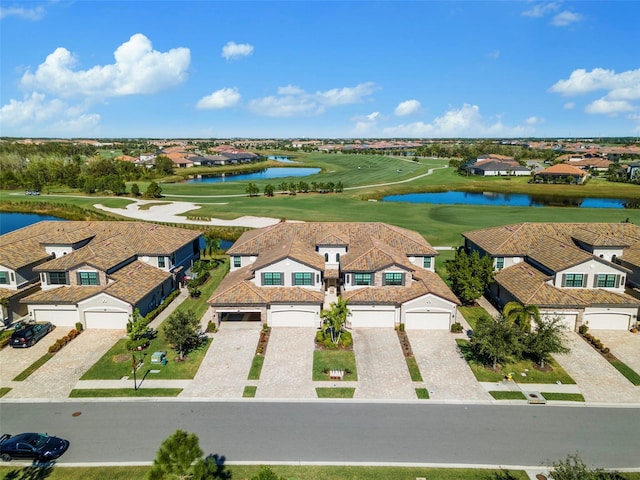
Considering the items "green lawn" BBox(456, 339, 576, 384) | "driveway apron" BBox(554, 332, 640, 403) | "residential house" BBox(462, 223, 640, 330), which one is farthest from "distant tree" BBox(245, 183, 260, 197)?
"driveway apron" BBox(554, 332, 640, 403)

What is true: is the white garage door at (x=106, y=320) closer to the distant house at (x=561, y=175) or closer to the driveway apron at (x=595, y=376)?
the driveway apron at (x=595, y=376)

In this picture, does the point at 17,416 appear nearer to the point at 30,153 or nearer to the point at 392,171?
the point at 392,171

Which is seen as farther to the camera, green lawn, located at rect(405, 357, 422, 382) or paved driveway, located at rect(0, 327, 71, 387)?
paved driveway, located at rect(0, 327, 71, 387)

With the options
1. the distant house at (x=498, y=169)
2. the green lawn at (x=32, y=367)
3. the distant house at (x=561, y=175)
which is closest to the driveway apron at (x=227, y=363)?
the green lawn at (x=32, y=367)

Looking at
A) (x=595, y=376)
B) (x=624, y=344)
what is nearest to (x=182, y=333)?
(x=595, y=376)

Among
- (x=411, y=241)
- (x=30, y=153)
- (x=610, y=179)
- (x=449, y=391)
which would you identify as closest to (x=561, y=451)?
(x=449, y=391)

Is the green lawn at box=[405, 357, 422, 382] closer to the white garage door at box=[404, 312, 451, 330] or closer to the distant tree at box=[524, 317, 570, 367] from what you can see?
the white garage door at box=[404, 312, 451, 330]
